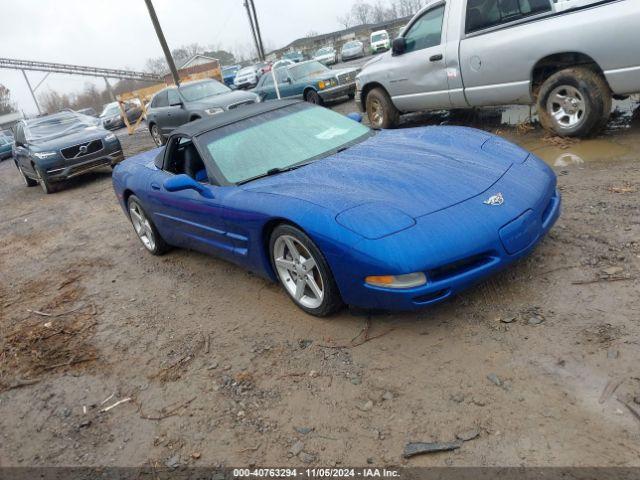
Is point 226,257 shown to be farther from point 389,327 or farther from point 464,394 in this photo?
point 464,394

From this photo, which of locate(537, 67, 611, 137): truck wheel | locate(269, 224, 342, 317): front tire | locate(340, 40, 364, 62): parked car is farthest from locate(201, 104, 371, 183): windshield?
locate(340, 40, 364, 62): parked car

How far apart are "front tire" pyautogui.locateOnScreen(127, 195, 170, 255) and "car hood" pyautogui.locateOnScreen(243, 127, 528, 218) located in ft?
6.07

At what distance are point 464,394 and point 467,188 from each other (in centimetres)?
122

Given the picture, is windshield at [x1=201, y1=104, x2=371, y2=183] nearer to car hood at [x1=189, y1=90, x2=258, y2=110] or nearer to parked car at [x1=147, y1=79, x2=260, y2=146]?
parked car at [x1=147, y1=79, x2=260, y2=146]

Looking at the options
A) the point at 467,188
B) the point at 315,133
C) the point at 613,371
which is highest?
the point at 315,133

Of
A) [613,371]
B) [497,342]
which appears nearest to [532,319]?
[497,342]

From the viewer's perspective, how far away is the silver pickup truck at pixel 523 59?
5070 mm

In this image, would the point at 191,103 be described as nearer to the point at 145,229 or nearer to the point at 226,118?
the point at 145,229

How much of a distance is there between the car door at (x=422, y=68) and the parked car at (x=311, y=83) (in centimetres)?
617

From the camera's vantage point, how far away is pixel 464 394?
2.34 m

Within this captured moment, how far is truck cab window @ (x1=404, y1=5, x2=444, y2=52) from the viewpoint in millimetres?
6730

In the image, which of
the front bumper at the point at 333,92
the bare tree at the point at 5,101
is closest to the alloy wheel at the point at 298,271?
the front bumper at the point at 333,92

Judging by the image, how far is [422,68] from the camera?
703 cm

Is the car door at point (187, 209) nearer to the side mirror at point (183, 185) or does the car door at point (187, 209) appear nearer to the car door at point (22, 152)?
the side mirror at point (183, 185)
